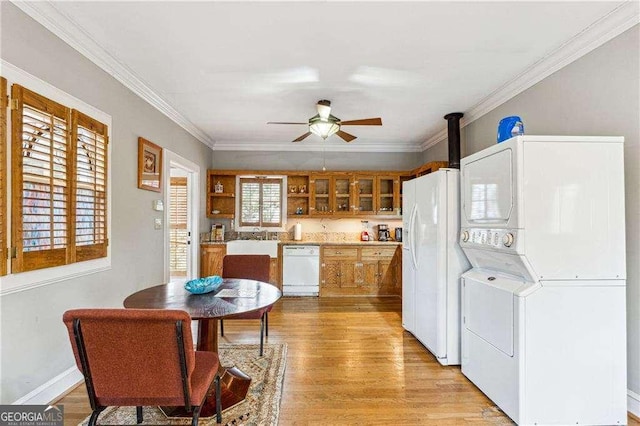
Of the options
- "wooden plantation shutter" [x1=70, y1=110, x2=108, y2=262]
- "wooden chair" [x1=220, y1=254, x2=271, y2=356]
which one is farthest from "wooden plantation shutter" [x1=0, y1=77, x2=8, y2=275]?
"wooden chair" [x1=220, y1=254, x2=271, y2=356]

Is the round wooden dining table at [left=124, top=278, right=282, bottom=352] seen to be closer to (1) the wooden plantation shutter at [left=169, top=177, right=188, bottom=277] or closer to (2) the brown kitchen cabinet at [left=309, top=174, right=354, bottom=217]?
(2) the brown kitchen cabinet at [left=309, top=174, right=354, bottom=217]

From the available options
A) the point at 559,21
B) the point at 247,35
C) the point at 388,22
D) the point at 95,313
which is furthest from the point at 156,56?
the point at 559,21

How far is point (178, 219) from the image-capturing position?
244 inches

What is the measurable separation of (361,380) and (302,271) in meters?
2.83

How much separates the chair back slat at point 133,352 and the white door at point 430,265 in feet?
7.30

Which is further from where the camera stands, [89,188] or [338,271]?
[338,271]

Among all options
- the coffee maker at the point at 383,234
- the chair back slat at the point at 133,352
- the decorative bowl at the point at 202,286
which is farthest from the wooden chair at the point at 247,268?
the coffee maker at the point at 383,234

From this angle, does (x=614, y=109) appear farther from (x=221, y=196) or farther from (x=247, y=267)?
(x=221, y=196)

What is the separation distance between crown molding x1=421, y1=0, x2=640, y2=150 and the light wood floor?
2547 millimetres

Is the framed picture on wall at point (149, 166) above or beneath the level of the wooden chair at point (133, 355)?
above

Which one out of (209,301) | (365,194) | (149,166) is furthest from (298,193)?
(209,301)

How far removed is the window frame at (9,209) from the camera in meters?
1.81

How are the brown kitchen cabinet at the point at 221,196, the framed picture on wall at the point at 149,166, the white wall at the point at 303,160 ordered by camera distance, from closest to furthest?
the framed picture on wall at the point at 149,166, the brown kitchen cabinet at the point at 221,196, the white wall at the point at 303,160

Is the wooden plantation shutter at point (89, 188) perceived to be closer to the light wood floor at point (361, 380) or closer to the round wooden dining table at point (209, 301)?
the round wooden dining table at point (209, 301)
